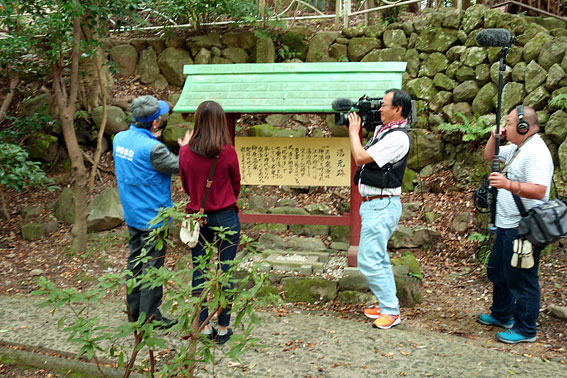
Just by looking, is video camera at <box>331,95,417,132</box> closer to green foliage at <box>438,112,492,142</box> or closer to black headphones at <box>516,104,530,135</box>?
black headphones at <box>516,104,530,135</box>

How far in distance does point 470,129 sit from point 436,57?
5.17 ft

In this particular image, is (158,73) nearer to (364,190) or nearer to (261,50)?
(261,50)

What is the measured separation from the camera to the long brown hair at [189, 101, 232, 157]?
3578 mm

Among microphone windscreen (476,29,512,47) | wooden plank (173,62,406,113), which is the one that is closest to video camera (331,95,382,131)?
wooden plank (173,62,406,113)

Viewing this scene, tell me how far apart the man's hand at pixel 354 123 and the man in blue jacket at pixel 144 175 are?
1405 mm

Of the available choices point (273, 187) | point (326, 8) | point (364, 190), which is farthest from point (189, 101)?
point (326, 8)

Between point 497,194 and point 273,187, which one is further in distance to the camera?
point 273,187

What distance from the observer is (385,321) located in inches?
169

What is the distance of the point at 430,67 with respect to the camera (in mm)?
8125

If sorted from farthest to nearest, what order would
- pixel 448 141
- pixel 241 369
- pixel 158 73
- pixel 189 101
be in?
pixel 158 73 → pixel 448 141 → pixel 189 101 → pixel 241 369

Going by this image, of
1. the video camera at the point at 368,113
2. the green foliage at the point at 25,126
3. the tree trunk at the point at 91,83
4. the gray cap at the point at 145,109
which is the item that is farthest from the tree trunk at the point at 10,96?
the video camera at the point at 368,113

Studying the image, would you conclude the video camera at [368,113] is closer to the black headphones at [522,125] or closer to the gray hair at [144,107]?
the black headphones at [522,125]

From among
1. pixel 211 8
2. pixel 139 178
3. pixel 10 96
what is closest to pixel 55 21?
pixel 10 96

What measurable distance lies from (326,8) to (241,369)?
8.15 metres
